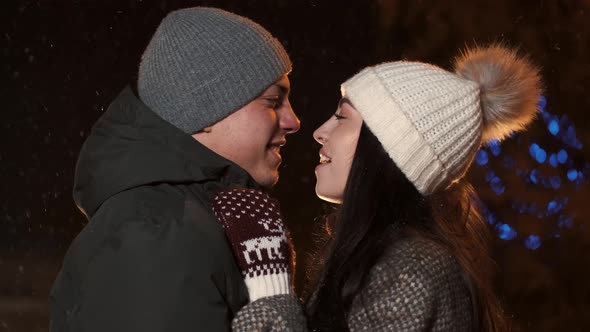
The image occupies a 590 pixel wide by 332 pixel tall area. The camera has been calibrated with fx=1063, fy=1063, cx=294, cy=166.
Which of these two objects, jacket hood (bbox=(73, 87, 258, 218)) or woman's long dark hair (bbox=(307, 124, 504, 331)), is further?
woman's long dark hair (bbox=(307, 124, 504, 331))

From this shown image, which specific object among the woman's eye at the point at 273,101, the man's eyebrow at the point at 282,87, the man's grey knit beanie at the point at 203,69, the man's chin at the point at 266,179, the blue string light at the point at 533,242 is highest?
the man's grey knit beanie at the point at 203,69

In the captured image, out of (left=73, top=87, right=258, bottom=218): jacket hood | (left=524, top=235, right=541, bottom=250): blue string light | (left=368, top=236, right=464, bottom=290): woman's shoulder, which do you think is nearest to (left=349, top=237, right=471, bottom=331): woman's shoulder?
(left=368, top=236, right=464, bottom=290): woman's shoulder

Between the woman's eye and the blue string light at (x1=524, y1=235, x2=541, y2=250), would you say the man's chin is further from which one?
the blue string light at (x1=524, y1=235, x2=541, y2=250)

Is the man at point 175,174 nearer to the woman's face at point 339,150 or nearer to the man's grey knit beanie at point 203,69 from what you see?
the man's grey knit beanie at point 203,69

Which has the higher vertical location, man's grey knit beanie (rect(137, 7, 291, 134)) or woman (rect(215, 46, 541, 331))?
Result: man's grey knit beanie (rect(137, 7, 291, 134))

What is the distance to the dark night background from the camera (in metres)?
5.52

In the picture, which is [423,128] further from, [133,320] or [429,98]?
[133,320]

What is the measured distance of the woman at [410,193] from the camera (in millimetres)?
2486

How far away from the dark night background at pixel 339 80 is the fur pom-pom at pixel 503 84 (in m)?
2.66

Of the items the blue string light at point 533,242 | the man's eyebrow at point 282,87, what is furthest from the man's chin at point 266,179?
the blue string light at point 533,242

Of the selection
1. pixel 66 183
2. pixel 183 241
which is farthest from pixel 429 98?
pixel 66 183

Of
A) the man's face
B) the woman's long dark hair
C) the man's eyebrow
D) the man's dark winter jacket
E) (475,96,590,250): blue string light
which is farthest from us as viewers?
(475,96,590,250): blue string light

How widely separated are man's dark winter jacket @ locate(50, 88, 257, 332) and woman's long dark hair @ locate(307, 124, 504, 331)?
29 cm

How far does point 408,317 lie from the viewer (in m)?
2.44
